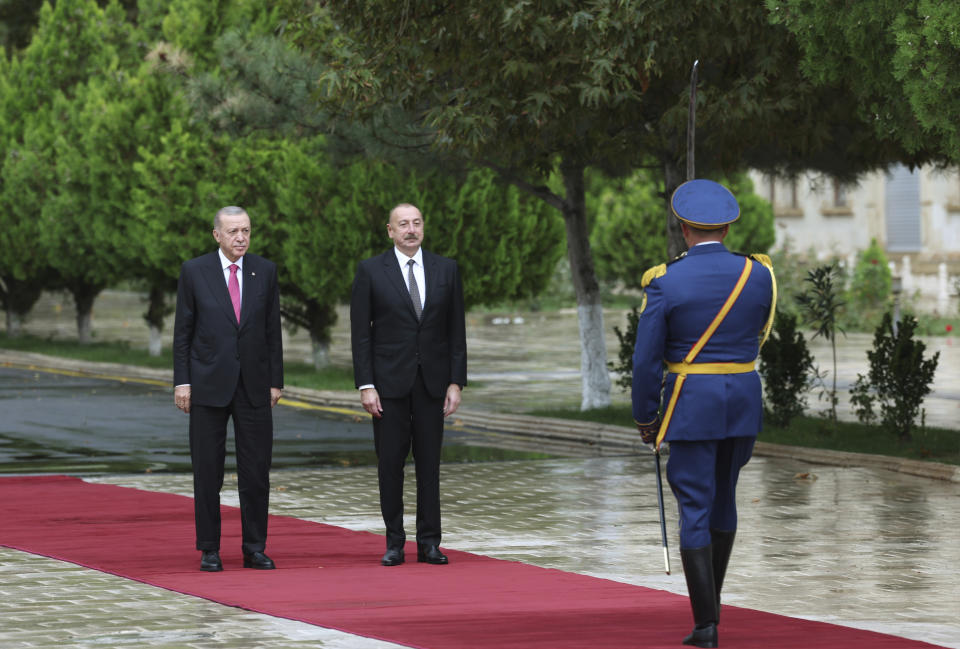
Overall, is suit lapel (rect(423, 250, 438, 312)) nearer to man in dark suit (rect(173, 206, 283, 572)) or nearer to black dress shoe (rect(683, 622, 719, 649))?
man in dark suit (rect(173, 206, 283, 572))

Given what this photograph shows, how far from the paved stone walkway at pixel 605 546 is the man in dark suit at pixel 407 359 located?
830 millimetres

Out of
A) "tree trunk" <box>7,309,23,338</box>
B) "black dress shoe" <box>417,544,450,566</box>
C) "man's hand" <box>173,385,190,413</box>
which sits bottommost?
"black dress shoe" <box>417,544,450,566</box>

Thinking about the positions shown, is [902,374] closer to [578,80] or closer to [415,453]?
[578,80]

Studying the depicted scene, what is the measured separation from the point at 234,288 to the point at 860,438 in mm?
9165

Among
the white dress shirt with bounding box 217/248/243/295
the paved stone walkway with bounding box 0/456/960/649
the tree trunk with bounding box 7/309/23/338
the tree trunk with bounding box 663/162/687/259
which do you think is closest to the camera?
the paved stone walkway with bounding box 0/456/960/649

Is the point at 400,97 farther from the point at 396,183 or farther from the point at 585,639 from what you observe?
the point at 585,639

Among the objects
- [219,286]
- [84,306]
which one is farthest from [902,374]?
[84,306]

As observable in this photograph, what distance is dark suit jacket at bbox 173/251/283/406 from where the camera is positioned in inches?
376

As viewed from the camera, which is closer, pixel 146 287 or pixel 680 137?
pixel 680 137

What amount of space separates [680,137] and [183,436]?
6398mm

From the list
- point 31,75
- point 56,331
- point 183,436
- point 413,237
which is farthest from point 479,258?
point 56,331

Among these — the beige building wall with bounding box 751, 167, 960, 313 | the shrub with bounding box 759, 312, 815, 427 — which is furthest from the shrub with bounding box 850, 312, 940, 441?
the beige building wall with bounding box 751, 167, 960, 313

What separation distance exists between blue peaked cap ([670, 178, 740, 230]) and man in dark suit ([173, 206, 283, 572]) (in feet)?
9.98

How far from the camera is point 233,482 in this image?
14406 millimetres
